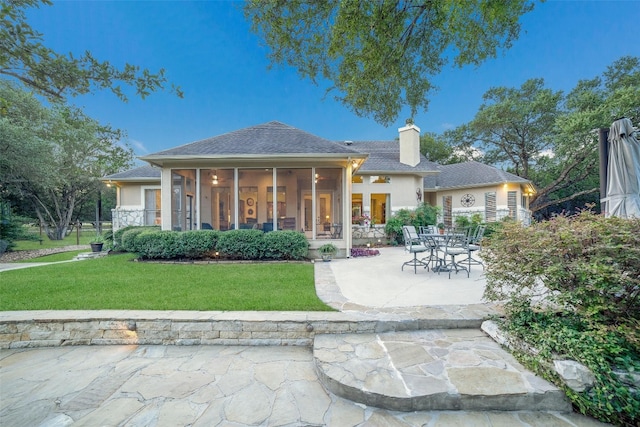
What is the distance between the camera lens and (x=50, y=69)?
2309mm

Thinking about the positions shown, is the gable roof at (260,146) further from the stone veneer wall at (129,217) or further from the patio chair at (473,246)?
the stone veneer wall at (129,217)

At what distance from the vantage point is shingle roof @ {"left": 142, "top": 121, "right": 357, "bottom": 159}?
8.24m

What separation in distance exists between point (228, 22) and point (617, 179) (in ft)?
27.7

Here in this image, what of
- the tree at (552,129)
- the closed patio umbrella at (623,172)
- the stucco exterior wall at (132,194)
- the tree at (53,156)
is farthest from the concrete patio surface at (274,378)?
the tree at (552,129)

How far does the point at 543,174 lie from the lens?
65.9ft

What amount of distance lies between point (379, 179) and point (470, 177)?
571 cm

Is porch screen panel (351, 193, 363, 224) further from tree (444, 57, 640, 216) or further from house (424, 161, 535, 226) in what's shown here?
tree (444, 57, 640, 216)

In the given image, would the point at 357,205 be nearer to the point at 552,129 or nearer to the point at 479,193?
the point at 479,193

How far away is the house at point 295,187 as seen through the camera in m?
8.54

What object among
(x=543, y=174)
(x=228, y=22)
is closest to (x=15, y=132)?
(x=228, y=22)

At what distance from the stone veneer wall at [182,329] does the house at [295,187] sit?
528cm

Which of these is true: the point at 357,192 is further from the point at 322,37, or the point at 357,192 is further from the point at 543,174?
the point at 543,174

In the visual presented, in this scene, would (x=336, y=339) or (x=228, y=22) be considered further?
(x=228, y=22)

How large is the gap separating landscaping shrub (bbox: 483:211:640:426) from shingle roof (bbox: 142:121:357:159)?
5892mm
